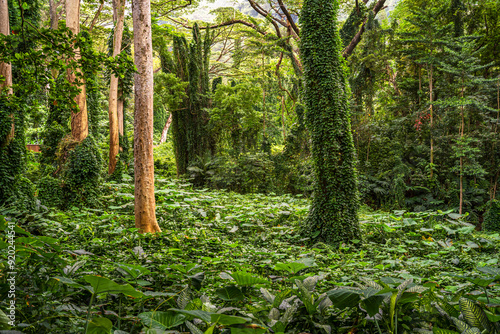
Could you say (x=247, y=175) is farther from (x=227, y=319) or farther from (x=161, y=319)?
(x=227, y=319)

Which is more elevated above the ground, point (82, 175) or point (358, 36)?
point (358, 36)

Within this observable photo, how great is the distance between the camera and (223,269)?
2.86 meters

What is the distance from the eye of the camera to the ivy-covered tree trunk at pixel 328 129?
16.3 feet

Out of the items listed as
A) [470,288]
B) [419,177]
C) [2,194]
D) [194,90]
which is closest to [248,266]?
[470,288]

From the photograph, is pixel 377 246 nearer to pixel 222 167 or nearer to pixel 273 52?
pixel 222 167

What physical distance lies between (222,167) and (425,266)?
8250 mm

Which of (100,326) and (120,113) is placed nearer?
(100,326)

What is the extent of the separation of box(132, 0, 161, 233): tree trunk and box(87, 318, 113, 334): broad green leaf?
326cm

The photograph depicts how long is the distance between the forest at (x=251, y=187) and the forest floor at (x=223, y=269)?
2cm

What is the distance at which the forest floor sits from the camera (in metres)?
1.37

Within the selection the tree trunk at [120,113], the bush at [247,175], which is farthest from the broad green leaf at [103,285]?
the tree trunk at [120,113]

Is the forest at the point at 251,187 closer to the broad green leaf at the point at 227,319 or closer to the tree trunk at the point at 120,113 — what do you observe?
the broad green leaf at the point at 227,319

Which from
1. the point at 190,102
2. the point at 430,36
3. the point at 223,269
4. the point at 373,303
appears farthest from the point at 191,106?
the point at 373,303

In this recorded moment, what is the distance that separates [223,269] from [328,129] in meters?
3.22
